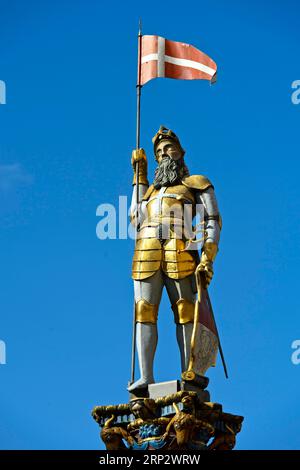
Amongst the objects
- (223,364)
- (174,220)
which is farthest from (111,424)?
(174,220)

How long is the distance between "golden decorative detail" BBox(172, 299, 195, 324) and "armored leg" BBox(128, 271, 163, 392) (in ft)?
1.31

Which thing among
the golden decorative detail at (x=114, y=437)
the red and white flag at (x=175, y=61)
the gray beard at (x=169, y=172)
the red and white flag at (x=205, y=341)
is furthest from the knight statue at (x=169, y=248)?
the red and white flag at (x=175, y=61)

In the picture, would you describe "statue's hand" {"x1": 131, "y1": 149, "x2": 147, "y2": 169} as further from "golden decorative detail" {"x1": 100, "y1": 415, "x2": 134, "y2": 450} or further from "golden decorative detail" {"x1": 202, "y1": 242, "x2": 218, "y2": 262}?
"golden decorative detail" {"x1": 100, "y1": 415, "x2": 134, "y2": 450}

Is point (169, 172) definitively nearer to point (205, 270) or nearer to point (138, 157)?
point (138, 157)

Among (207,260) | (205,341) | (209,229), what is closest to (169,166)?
(209,229)

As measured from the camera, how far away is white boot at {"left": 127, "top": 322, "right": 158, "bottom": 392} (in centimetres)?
2506

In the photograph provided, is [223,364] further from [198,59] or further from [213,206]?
[198,59]

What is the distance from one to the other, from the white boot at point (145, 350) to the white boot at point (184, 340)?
460 millimetres

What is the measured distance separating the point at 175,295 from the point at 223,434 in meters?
2.82

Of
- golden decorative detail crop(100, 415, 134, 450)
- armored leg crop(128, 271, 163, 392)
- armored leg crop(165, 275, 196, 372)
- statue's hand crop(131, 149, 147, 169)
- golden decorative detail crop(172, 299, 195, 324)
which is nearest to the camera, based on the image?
golden decorative detail crop(100, 415, 134, 450)

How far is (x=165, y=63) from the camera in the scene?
93.9 ft

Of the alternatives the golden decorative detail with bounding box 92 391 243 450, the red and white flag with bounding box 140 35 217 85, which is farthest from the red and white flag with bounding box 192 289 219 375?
the red and white flag with bounding box 140 35 217 85

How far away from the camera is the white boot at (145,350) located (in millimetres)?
25062

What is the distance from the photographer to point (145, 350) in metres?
25.2
